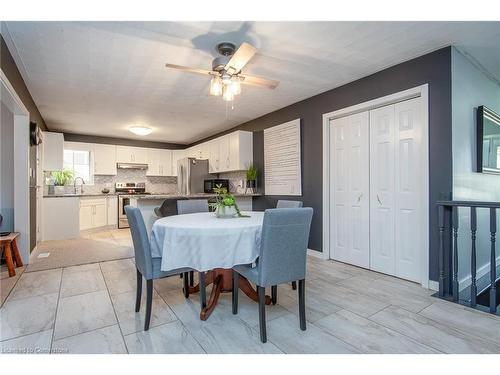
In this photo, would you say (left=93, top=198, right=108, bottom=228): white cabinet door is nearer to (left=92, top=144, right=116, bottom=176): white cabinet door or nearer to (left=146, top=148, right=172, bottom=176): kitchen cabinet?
(left=92, top=144, right=116, bottom=176): white cabinet door

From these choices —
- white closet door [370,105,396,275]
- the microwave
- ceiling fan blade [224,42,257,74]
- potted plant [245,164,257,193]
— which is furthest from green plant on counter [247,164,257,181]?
ceiling fan blade [224,42,257,74]

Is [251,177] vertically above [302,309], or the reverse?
[251,177]

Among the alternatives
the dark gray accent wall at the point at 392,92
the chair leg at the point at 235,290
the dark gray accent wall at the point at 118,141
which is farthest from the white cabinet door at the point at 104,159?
the chair leg at the point at 235,290

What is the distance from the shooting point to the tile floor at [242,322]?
1687 mm

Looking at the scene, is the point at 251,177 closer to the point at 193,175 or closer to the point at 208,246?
the point at 193,175

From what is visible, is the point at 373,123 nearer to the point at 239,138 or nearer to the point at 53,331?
the point at 239,138

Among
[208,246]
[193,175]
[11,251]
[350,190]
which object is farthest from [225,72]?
[193,175]

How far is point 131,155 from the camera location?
7.05 meters

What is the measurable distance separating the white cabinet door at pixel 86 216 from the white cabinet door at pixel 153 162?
1.73 m

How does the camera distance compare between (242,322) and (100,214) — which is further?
(100,214)

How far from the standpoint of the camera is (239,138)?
5031mm

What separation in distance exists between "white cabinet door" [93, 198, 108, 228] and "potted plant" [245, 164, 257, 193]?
3767mm

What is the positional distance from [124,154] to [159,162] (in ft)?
3.03

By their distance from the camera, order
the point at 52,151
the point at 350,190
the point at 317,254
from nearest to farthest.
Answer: the point at 350,190 → the point at 317,254 → the point at 52,151
